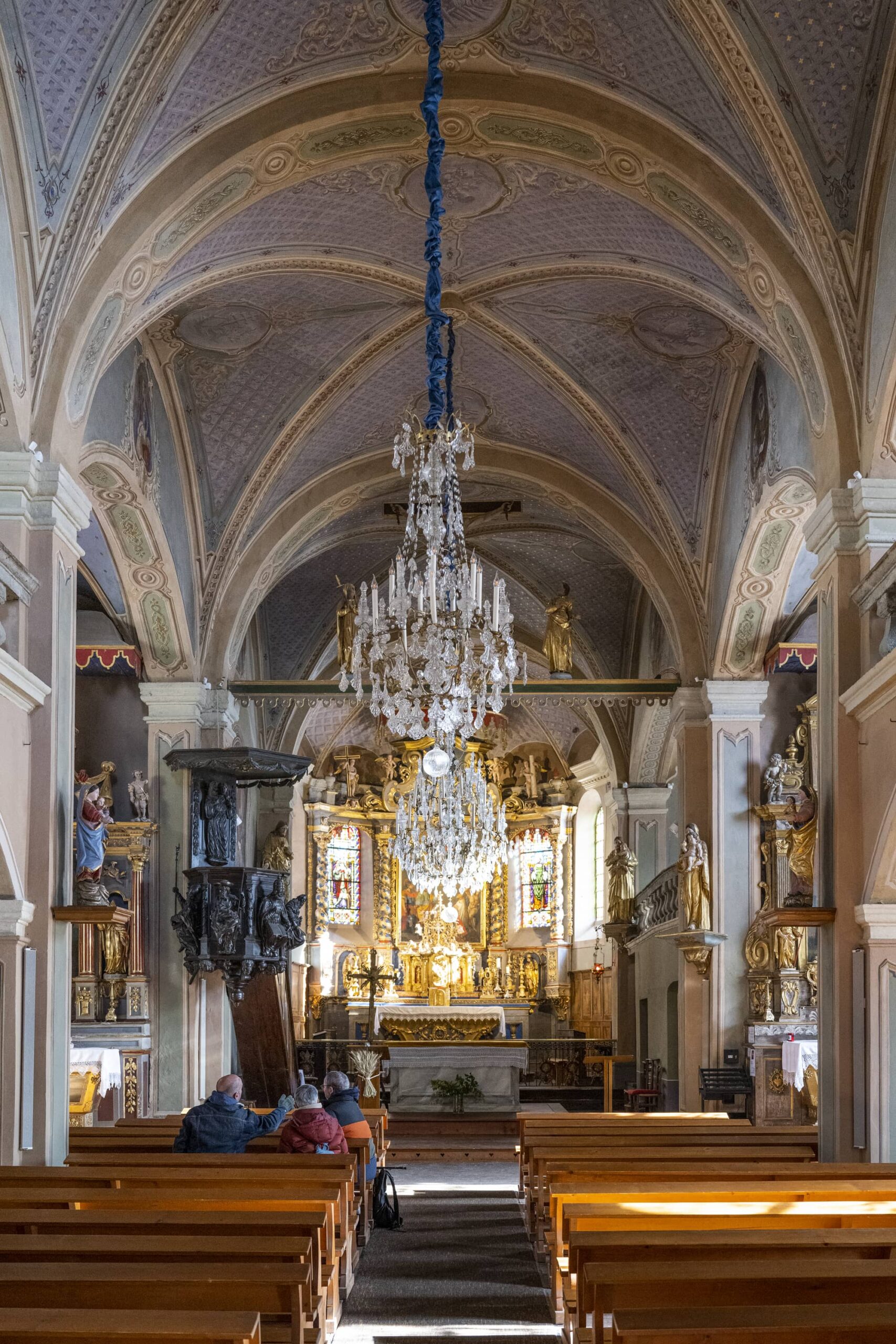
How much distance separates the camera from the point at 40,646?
1114 centimetres

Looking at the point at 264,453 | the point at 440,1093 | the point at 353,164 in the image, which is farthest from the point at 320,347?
the point at 440,1093

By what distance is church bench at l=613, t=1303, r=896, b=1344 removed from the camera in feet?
13.6

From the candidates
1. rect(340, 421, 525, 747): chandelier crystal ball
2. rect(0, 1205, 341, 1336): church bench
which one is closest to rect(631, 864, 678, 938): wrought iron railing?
rect(340, 421, 525, 747): chandelier crystal ball

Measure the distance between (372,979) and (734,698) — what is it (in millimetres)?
8722

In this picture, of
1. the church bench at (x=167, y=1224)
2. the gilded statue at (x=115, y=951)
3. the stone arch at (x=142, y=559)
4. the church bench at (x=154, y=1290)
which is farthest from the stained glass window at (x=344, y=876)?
the church bench at (x=154, y=1290)

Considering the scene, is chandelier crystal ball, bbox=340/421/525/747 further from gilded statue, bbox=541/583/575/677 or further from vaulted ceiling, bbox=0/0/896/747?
gilded statue, bbox=541/583/575/677

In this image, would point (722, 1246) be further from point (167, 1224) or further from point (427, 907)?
point (427, 907)

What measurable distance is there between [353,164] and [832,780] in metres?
6.25

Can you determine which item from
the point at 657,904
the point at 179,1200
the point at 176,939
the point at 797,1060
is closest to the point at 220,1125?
the point at 179,1200

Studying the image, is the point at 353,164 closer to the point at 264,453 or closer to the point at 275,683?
the point at 264,453

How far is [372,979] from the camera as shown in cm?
2391

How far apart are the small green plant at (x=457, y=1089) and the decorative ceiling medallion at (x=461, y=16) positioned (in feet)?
39.5

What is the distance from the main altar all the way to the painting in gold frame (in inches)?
0.9

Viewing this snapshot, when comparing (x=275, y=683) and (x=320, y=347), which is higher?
(x=320, y=347)
